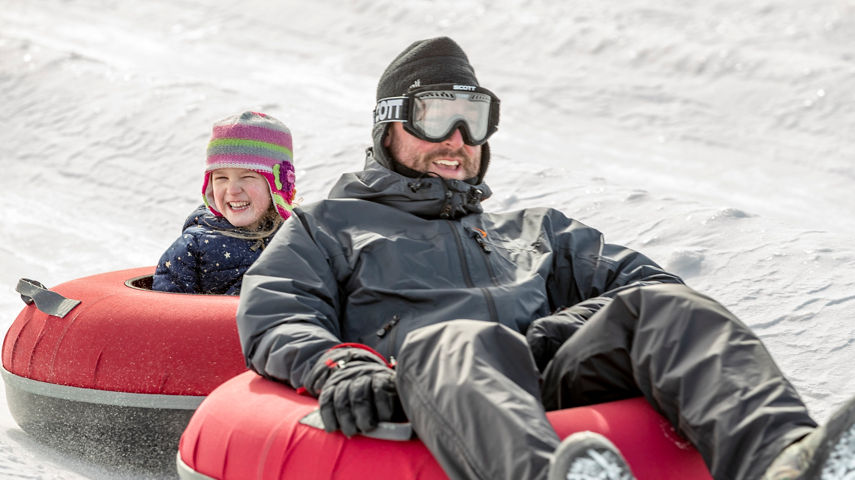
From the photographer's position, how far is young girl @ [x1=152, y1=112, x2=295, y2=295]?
3797 mm

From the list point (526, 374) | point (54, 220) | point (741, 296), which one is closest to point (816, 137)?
point (741, 296)

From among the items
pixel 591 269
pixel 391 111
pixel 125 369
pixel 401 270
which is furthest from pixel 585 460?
pixel 125 369

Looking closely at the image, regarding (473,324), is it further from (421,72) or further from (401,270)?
(421,72)

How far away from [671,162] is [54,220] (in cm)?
512

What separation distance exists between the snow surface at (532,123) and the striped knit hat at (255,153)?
Answer: 4.00 feet

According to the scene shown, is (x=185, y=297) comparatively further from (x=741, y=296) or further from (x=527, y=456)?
(x=741, y=296)

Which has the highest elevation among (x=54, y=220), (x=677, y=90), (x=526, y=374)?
(x=677, y=90)

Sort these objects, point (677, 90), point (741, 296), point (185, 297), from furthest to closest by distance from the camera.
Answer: point (677, 90)
point (741, 296)
point (185, 297)

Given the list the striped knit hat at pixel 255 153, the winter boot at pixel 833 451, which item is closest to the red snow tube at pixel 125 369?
the striped knit hat at pixel 255 153

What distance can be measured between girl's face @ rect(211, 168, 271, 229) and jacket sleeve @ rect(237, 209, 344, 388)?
4.02 ft

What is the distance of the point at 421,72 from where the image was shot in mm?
3109

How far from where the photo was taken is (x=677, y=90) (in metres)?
10.8

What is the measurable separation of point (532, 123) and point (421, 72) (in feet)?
→ 23.7

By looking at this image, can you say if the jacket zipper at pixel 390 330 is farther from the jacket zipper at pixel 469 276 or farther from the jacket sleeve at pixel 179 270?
the jacket sleeve at pixel 179 270
